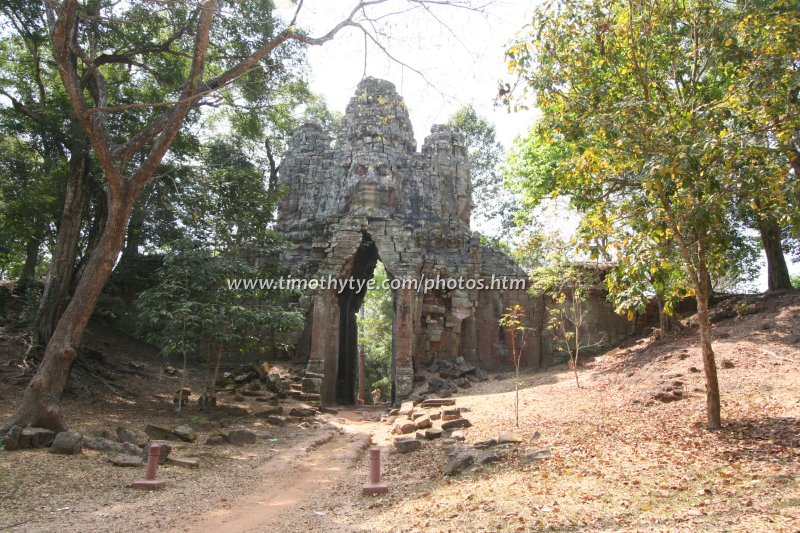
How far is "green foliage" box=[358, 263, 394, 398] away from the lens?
34.1m

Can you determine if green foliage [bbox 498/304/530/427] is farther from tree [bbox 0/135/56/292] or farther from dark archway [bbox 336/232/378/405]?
tree [bbox 0/135/56/292]

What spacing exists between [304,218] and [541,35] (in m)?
14.5

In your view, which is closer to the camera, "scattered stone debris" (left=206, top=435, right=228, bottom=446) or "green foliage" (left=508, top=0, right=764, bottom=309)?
"green foliage" (left=508, top=0, right=764, bottom=309)

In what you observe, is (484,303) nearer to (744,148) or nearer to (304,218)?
(304,218)

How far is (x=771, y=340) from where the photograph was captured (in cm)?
1272

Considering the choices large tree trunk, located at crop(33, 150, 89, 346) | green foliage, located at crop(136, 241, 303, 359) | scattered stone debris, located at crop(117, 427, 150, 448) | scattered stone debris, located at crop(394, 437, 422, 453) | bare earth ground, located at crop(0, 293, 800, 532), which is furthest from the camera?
large tree trunk, located at crop(33, 150, 89, 346)

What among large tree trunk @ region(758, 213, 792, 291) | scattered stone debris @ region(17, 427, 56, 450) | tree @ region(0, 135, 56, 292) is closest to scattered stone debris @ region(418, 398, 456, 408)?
scattered stone debris @ region(17, 427, 56, 450)

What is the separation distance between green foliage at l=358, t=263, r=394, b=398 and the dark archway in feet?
33.6

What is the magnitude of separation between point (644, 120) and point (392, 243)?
11869 mm

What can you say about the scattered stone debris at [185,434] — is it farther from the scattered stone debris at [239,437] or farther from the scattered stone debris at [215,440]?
the scattered stone debris at [239,437]

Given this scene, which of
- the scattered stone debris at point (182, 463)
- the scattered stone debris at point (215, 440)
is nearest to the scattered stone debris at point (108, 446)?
the scattered stone debris at point (182, 463)

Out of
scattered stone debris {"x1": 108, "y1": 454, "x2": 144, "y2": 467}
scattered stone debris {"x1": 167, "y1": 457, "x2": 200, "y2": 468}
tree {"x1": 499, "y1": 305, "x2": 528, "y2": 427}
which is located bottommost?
scattered stone debris {"x1": 167, "y1": 457, "x2": 200, "y2": 468}

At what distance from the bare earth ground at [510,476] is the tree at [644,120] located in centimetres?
142

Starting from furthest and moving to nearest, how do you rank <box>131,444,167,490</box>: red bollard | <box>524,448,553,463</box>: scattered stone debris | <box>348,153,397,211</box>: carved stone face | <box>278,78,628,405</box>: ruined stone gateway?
<box>348,153,397,211</box>: carved stone face → <box>278,78,628,405</box>: ruined stone gateway → <box>524,448,553,463</box>: scattered stone debris → <box>131,444,167,490</box>: red bollard
